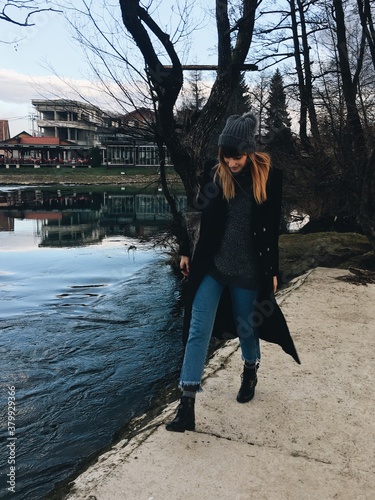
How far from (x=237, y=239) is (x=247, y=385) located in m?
1.09

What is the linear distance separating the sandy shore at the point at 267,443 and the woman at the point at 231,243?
0.27m

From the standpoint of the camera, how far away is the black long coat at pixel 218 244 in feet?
9.55

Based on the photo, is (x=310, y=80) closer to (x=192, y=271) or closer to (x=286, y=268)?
(x=286, y=268)

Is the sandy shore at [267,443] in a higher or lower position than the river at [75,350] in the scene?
higher

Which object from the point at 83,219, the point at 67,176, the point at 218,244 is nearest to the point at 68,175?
the point at 67,176

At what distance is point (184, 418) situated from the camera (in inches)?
113

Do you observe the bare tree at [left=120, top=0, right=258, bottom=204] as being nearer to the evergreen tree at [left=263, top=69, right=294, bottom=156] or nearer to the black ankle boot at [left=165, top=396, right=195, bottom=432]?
the black ankle boot at [left=165, top=396, right=195, bottom=432]

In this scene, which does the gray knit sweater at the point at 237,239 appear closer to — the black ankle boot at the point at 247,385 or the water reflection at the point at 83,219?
the black ankle boot at the point at 247,385

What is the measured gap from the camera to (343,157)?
940 centimetres

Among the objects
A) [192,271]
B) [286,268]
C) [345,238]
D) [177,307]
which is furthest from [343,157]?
[192,271]

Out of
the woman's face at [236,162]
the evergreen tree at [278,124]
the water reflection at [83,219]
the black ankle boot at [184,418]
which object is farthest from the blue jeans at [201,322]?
the water reflection at [83,219]

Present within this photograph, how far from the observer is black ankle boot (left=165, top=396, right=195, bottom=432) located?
2.86 metres

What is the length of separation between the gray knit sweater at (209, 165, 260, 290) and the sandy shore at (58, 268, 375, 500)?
0.95 meters

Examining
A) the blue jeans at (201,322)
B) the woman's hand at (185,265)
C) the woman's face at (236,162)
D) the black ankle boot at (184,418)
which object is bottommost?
the black ankle boot at (184,418)
